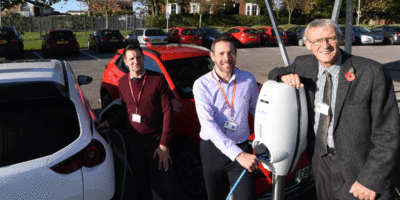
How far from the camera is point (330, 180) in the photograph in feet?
6.72

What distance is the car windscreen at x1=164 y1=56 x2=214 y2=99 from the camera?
4.07 metres

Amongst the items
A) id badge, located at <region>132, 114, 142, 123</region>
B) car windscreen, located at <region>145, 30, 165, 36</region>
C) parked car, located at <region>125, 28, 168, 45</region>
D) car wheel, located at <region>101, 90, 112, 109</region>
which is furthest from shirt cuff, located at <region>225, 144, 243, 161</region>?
car windscreen, located at <region>145, 30, 165, 36</region>

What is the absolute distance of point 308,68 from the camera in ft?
6.79

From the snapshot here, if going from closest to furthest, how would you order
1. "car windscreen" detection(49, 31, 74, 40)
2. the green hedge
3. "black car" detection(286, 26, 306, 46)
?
1. "car windscreen" detection(49, 31, 74, 40)
2. "black car" detection(286, 26, 306, 46)
3. the green hedge

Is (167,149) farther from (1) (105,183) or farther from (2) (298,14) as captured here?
(2) (298,14)

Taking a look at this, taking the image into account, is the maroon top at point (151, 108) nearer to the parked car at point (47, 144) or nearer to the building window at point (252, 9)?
the parked car at point (47, 144)

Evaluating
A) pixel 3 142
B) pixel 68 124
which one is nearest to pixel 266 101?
pixel 68 124

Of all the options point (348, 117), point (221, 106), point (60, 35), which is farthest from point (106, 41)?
point (348, 117)

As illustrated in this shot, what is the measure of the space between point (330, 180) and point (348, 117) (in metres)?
0.44

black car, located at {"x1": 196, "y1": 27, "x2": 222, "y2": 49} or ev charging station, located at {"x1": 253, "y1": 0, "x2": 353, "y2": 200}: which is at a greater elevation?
black car, located at {"x1": 196, "y1": 27, "x2": 222, "y2": 49}

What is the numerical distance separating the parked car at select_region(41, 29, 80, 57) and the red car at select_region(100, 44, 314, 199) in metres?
13.9

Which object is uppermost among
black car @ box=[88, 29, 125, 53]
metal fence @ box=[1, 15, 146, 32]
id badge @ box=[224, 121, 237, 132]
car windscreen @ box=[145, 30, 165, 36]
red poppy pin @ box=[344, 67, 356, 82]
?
metal fence @ box=[1, 15, 146, 32]

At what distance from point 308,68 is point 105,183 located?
1.69 metres

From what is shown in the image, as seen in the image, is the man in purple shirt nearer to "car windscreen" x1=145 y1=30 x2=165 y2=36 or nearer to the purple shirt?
the purple shirt
